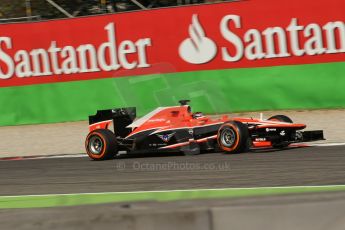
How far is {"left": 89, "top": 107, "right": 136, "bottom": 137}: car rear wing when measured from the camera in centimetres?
1114

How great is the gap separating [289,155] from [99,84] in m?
7.59

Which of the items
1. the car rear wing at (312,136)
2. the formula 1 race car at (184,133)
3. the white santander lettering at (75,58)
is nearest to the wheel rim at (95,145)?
the formula 1 race car at (184,133)

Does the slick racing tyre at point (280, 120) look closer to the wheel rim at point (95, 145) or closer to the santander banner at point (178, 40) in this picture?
the wheel rim at point (95, 145)

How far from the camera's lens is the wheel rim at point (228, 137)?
10.1 meters

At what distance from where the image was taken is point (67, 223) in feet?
14.3

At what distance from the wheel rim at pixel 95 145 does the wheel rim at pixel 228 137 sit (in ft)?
6.92

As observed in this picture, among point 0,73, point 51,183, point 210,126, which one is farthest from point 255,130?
point 0,73

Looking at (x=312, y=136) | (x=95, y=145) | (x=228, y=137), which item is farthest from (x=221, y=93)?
(x=312, y=136)

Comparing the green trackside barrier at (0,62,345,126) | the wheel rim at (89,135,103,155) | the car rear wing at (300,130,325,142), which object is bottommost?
the car rear wing at (300,130,325,142)

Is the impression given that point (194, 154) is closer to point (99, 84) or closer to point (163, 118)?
point (163, 118)

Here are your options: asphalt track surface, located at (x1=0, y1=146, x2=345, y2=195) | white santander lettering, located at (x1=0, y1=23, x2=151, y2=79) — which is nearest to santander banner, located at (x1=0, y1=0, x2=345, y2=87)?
white santander lettering, located at (x1=0, y1=23, x2=151, y2=79)

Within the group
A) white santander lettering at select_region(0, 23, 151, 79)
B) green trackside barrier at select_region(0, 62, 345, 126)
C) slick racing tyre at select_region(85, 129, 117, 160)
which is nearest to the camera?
slick racing tyre at select_region(85, 129, 117, 160)

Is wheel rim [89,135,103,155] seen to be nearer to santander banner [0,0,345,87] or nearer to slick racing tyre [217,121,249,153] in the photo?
slick racing tyre [217,121,249,153]

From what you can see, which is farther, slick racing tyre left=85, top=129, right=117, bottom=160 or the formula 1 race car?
slick racing tyre left=85, top=129, right=117, bottom=160
